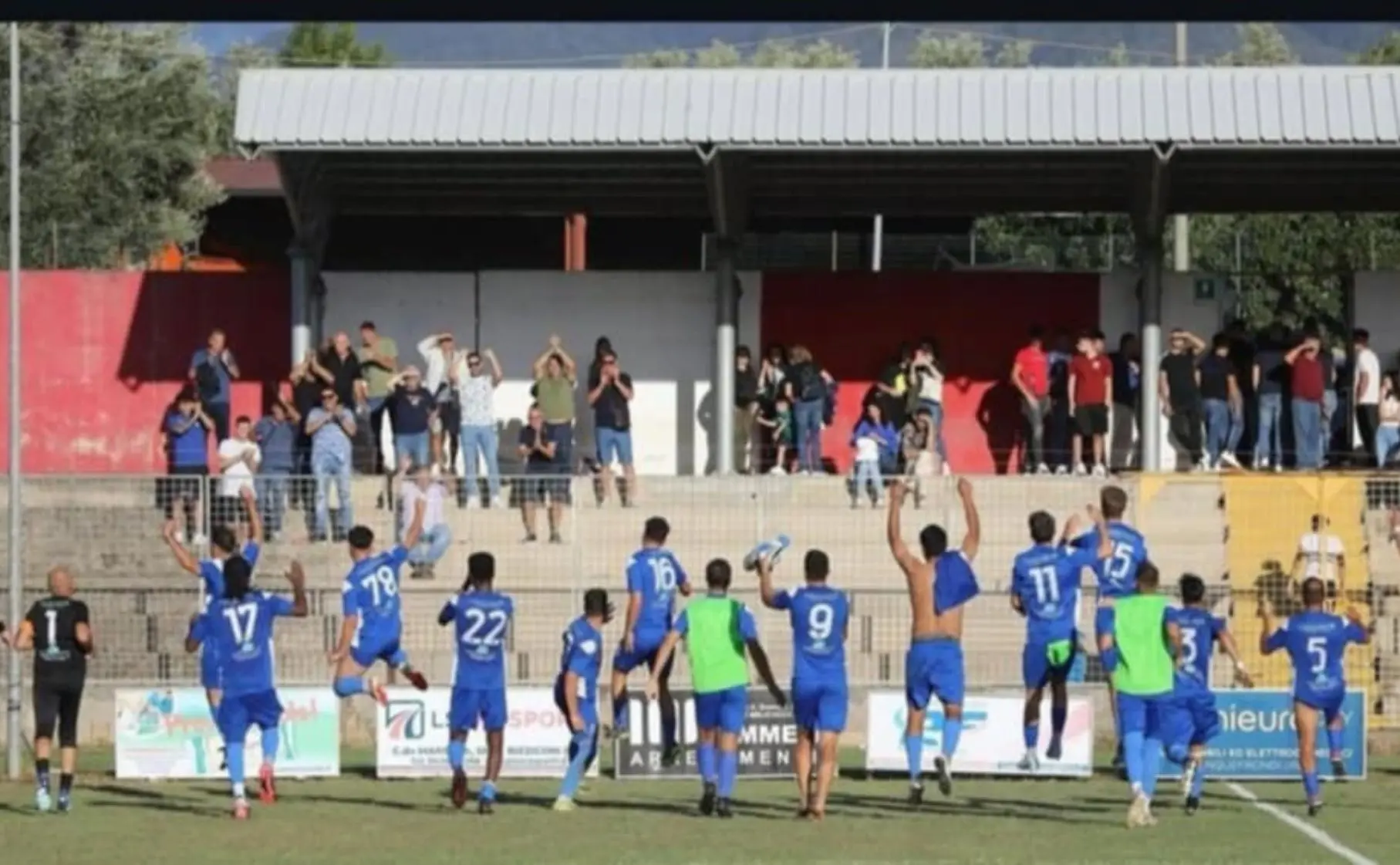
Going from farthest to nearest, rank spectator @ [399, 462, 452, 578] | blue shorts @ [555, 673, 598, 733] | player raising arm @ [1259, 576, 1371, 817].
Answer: spectator @ [399, 462, 452, 578], player raising arm @ [1259, 576, 1371, 817], blue shorts @ [555, 673, 598, 733]

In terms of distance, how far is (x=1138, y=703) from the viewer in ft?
57.6

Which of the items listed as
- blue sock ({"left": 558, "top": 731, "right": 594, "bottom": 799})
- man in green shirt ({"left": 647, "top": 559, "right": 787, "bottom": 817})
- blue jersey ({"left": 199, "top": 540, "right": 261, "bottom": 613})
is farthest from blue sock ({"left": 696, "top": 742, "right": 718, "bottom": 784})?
blue jersey ({"left": 199, "top": 540, "right": 261, "bottom": 613})

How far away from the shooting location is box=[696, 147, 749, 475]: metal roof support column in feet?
100

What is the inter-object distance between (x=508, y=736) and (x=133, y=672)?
4.67m

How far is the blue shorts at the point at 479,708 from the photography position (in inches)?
731

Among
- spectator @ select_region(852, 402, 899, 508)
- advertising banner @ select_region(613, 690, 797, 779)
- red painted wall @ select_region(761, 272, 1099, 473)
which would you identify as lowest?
advertising banner @ select_region(613, 690, 797, 779)

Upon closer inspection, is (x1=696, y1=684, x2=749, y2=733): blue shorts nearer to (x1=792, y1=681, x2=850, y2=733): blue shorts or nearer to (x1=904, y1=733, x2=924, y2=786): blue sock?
(x1=792, y1=681, x2=850, y2=733): blue shorts

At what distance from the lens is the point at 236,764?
18391 millimetres

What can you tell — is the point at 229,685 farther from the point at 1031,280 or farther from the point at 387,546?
the point at 1031,280

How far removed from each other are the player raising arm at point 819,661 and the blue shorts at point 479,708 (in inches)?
83.5

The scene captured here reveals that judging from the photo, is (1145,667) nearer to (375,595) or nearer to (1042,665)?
(1042,665)

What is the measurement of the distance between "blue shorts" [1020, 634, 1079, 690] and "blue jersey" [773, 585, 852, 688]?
8.37ft

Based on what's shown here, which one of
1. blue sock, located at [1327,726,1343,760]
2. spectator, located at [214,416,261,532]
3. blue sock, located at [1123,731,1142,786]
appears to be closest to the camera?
blue sock, located at [1123,731,1142,786]
